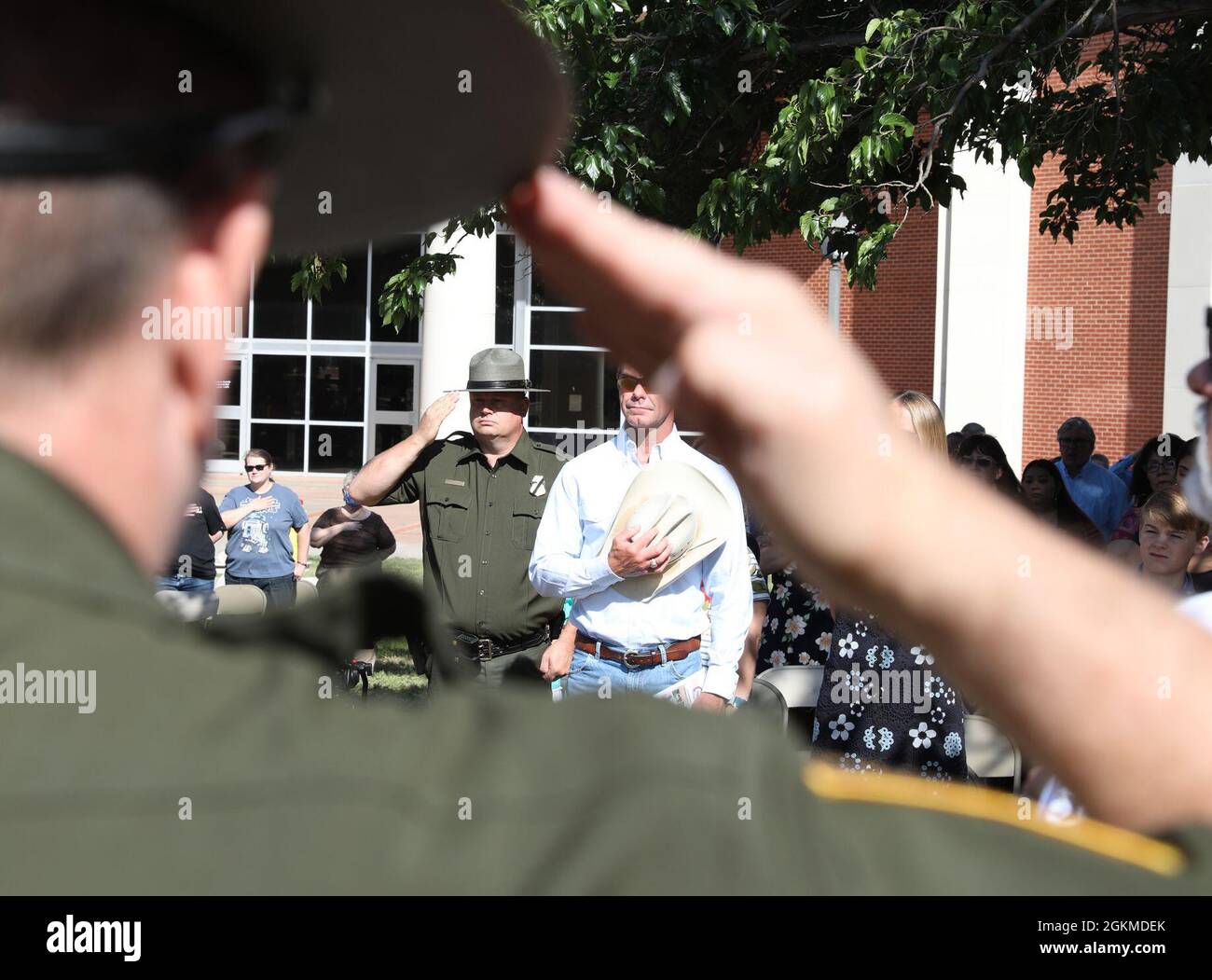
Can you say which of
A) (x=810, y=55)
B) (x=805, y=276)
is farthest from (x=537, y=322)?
(x=810, y=55)

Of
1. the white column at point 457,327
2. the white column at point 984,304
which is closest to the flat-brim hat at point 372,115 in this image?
the white column at point 457,327

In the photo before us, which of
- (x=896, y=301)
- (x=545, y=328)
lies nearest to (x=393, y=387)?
(x=545, y=328)

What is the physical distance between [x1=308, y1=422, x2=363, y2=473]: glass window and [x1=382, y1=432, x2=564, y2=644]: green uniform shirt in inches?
751

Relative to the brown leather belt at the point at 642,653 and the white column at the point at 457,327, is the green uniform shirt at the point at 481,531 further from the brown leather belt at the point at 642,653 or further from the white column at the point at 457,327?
the white column at the point at 457,327

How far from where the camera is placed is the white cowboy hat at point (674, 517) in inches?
188

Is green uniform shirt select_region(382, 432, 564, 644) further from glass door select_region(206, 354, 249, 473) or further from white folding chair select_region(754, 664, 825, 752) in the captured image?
glass door select_region(206, 354, 249, 473)

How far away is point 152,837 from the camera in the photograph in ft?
1.68

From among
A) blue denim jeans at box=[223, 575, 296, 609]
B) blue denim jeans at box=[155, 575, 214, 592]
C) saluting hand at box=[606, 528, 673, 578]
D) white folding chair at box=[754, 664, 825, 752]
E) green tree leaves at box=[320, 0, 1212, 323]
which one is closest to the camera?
saluting hand at box=[606, 528, 673, 578]

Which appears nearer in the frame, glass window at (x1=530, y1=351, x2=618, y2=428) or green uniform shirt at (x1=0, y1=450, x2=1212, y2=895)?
green uniform shirt at (x1=0, y1=450, x2=1212, y2=895)

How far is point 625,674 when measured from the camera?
479 cm

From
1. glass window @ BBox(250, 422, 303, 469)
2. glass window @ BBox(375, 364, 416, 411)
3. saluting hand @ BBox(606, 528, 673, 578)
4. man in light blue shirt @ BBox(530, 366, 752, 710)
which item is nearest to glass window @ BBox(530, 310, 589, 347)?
glass window @ BBox(375, 364, 416, 411)

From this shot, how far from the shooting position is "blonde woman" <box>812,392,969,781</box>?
4402mm
